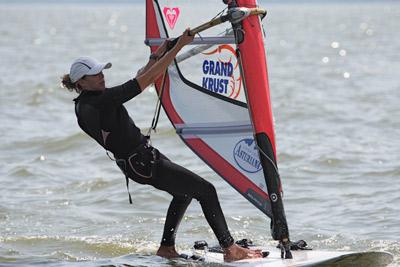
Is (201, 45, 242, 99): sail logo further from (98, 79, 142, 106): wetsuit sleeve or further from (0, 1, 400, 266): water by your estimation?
(0, 1, 400, 266): water

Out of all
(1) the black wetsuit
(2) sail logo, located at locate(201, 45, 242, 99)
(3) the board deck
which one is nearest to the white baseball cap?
(1) the black wetsuit

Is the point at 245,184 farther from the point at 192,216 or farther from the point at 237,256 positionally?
the point at 192,216

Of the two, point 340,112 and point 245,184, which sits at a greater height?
point 340,112

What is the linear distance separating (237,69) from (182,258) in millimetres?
1520

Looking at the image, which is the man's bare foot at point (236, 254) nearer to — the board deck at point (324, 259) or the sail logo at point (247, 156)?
the board deck at point (324, 259)

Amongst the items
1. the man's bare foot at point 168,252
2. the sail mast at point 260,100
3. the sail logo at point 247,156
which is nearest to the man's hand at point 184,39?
the sail mast at point 260,100

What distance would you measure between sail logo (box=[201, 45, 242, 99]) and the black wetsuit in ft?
2.22

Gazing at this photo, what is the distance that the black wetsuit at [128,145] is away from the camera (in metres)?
6.77

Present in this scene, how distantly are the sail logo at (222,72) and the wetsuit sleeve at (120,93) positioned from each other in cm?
76

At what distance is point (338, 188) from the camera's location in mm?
11047

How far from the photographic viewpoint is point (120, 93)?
Answer: 6656 millimetres

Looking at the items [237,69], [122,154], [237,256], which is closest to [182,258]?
[237,256]

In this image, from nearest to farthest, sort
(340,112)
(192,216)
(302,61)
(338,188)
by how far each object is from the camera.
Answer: (192,216) < (338,188) < (340,112) < (302,61)

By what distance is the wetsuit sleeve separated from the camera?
6.61 meters
